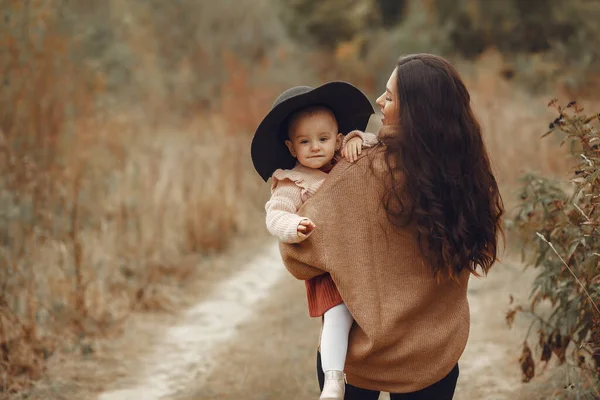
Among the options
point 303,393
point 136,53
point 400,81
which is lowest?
point 303,393

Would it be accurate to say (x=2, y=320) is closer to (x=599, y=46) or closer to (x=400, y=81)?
(x=400, y=81)

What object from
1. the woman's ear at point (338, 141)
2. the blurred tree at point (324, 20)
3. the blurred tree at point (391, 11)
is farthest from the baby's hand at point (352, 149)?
the blurred tree at point (391, 11)

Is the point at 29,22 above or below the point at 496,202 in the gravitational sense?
above

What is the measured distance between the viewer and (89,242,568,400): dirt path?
4.11 metres

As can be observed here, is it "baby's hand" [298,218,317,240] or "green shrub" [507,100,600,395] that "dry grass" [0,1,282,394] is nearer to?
"baby's hand" [298,218,317,240]

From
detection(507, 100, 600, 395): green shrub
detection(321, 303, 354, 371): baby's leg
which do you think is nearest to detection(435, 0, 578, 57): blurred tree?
detection(507, 100, 600, 395): green shrub

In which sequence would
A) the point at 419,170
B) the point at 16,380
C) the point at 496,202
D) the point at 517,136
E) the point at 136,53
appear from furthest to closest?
the point at 136,53 → the point at 517,136 → the point at 16,380 → the point at 496,202 → the point at 419,170

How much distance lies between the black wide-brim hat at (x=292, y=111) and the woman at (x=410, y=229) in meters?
0.20

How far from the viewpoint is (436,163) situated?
2.11 metres

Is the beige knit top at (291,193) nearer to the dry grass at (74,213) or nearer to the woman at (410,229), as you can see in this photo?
the woman at (410,229)

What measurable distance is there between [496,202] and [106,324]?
133 inches

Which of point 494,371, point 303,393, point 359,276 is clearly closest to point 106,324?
point 303,393

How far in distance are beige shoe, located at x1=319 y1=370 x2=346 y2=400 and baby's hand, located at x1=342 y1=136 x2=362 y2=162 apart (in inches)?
26.0

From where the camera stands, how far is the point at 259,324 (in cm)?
534
